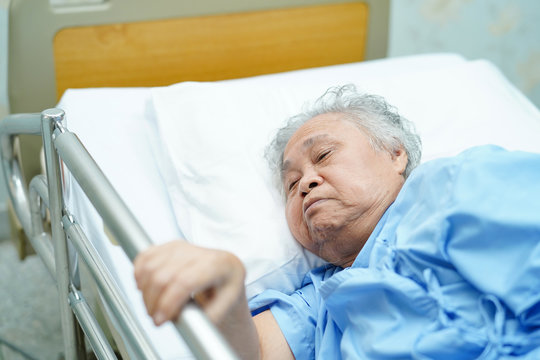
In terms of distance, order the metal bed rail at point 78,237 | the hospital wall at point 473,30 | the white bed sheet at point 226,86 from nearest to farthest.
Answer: the metal bed rail at point 78,237 → the white bed sheet at point 226,86 → the hospital wall at point 473,30

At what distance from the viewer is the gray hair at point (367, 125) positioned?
1458 mm

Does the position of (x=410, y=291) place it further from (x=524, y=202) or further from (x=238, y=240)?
(x=238, y=240)

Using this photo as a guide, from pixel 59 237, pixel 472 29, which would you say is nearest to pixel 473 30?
pixel 472 29

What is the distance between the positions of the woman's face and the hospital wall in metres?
1.35

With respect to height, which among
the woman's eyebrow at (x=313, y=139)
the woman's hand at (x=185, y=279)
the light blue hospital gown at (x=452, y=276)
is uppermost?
the woman's hand at (x=185, y=279)

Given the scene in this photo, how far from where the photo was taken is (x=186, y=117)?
1.68m

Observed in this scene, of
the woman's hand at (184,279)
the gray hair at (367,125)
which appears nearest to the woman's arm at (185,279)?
the woman's hand at (184,279)

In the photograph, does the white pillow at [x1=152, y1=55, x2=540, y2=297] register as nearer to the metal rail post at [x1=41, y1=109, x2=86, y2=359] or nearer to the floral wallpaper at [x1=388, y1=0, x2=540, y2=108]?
the metal rail post at [x1=41, y1=109, x2=86, y2=359]

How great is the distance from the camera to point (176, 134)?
1658 millimetres

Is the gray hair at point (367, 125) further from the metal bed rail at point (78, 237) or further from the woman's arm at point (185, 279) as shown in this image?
the woman's arm at point (185, 279)

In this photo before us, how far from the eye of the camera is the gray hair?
146 cm

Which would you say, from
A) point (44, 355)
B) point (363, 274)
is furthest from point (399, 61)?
point (44, 355)

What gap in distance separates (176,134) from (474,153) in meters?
0.79

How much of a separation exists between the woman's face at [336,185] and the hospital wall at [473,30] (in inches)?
53.3
